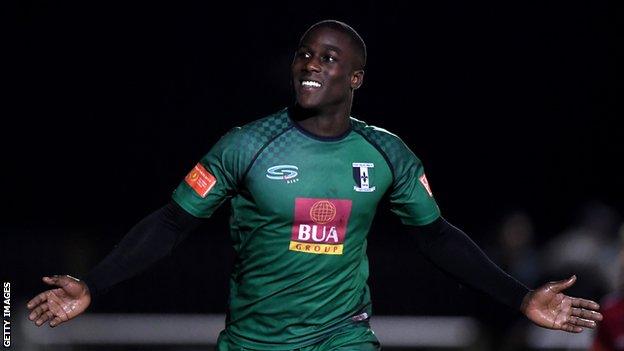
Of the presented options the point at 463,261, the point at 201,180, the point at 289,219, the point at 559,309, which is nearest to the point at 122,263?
the point at 201,180

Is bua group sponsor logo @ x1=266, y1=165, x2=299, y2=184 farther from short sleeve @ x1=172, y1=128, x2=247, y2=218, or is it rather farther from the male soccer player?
short sleeve @ x1=172, y1=128, x2=247, y2=218

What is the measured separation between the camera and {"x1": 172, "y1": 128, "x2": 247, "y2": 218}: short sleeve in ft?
15.6

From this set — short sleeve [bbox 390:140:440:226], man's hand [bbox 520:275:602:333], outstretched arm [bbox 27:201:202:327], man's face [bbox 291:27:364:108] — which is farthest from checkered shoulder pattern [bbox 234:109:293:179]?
man's hand [bbox 520:275:602:333]

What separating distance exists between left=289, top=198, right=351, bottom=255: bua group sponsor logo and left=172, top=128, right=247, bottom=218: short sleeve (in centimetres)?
29

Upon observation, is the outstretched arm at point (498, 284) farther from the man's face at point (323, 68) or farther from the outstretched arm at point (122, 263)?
the outstretched arm at point (122, 263)

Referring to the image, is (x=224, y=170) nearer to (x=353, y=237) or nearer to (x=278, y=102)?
(x=353, y=237)

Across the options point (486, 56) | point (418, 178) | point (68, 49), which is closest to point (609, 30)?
point (486, 56)

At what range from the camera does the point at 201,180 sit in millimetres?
4816

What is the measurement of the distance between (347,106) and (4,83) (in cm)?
977

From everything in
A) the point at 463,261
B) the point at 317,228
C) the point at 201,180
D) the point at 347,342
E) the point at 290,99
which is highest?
the point at 201,180

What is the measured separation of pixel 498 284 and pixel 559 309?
30 cm

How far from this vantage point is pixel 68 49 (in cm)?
1445

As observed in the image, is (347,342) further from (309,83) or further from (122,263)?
(309,83)

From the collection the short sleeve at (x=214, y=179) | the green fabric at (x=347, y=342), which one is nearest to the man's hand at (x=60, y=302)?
the short sleeve at (x=214, y=179)
